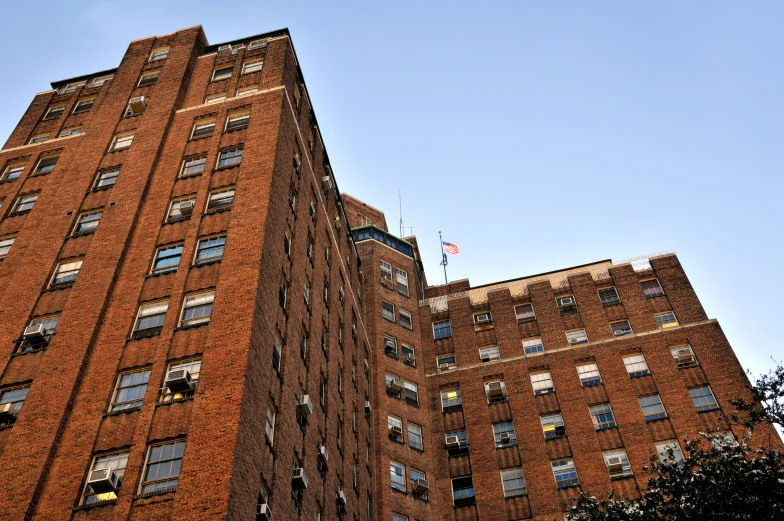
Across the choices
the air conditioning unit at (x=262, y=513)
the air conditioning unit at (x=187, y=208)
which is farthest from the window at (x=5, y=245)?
the air conditioning unit at (x=262, y=513)

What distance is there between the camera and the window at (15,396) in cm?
2809

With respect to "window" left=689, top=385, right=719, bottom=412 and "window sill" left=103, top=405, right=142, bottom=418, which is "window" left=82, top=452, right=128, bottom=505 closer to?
"window sill" left=103, top=405, right=142, bottom=418

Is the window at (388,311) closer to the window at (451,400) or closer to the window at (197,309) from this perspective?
the window at (451,400)

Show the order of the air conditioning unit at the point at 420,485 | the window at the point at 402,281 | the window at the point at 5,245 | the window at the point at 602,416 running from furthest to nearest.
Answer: the window at the point at 402,281
the window at the point at 602,416
the air conditioning unit at the point at 420,485
the window at the point at 5,245

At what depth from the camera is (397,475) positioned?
1863 inches

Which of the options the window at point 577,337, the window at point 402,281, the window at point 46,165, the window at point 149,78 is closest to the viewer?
the window at point 46,165

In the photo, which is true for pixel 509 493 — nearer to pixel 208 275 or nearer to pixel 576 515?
pixel 576 515

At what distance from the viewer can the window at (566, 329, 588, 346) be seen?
54.4 metres

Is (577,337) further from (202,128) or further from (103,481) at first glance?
(103,481)

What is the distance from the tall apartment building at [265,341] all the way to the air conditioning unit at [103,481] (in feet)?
0.33

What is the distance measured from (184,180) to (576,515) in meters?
25.3

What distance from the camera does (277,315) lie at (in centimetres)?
3250

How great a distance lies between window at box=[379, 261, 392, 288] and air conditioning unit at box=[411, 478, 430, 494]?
18.2m

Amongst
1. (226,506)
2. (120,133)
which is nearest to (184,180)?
(120,133)
